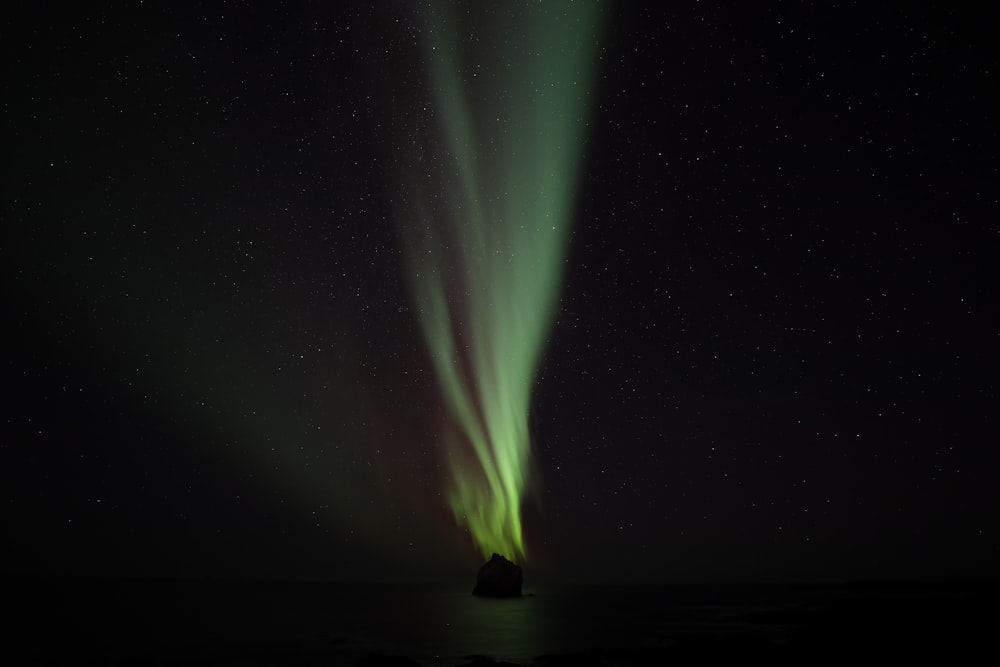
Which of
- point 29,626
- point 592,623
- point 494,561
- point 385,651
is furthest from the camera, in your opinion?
point 494,561

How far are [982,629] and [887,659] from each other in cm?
1927

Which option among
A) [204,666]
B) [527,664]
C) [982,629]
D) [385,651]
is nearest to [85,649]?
[204,666]

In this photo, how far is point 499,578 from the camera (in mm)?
112312

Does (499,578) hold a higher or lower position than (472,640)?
higher

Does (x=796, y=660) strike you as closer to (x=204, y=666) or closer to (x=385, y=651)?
(x=385, y=651)

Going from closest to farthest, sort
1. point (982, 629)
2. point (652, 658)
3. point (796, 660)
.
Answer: point (796, 660)
point (652, 658)
point (982, 629)

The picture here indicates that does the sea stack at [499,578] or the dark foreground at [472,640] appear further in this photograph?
the sea stack at [499,578]

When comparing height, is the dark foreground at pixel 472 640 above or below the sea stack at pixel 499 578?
below

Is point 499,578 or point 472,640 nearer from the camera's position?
point 472,640

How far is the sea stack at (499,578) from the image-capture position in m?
112

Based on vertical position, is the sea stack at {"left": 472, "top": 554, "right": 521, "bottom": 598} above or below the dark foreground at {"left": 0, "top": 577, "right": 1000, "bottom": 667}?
above

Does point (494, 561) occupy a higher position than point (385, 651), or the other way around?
point (494, 561)

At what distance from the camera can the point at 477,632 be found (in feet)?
180

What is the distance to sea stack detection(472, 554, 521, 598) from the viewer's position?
11212 centimetres
